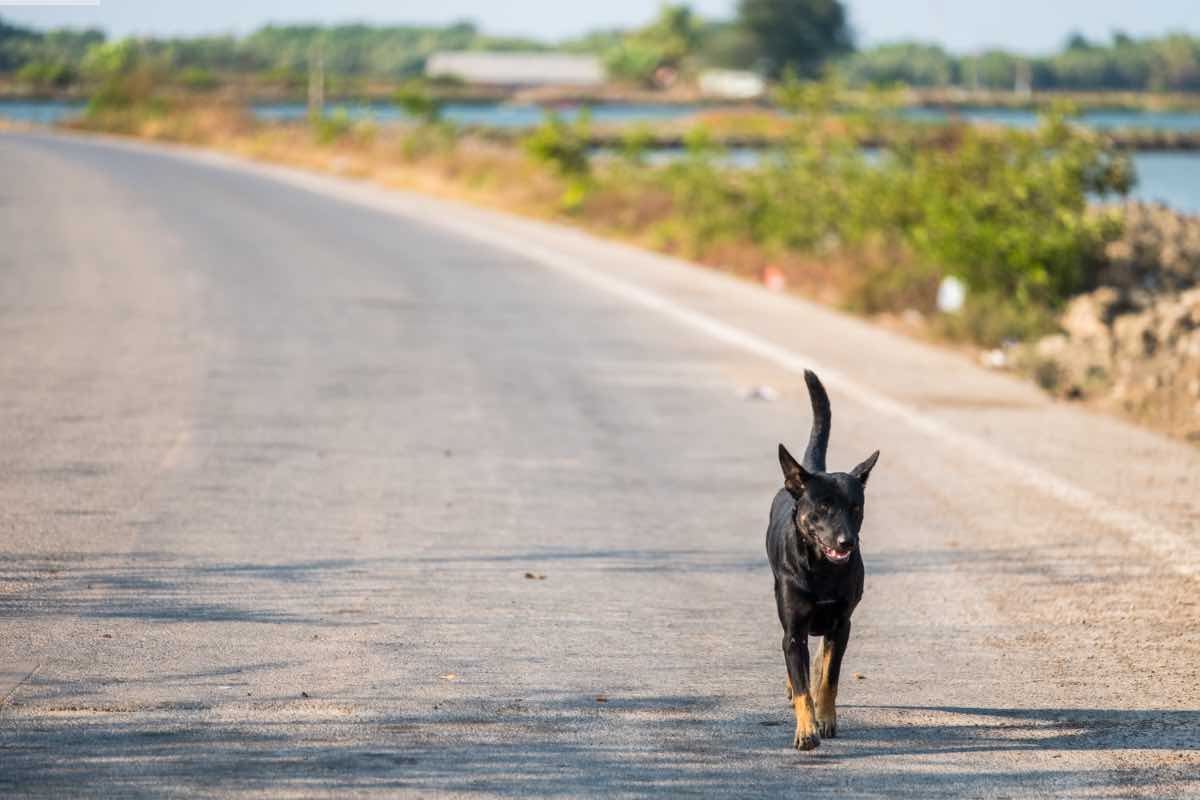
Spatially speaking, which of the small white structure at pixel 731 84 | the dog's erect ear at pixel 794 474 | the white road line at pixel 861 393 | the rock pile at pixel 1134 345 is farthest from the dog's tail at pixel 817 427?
the small white structure at pixel 731 84

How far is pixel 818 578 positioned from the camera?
5.34 meters

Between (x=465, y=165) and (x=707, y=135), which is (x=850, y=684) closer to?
(x=707, y=135)

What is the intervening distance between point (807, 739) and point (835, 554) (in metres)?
0.62

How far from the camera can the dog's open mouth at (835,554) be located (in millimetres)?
5117

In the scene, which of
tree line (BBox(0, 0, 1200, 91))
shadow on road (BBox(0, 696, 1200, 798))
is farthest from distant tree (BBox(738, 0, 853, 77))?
shadow on road (BBox(0, 696, 1200, 798))

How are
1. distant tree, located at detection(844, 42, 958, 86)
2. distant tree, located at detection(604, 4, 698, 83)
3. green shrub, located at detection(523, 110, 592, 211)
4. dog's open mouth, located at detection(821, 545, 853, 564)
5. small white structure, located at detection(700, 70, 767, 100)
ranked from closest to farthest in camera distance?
dog's open mouth, located at detection(821, 545, 853, 564), green shrub, located at detection(523, 110, 592, 211), distant tree, located at detection(844, 42, 958, 86), small white structure, located at detection(700, 70, 767, 100), distant tree, located at detection(604, 4, 698, 83)

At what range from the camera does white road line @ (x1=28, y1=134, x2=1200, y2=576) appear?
8.63 meters

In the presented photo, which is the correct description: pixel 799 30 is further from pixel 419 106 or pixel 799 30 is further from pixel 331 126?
pixel 419 106

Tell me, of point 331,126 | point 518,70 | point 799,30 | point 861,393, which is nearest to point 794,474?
point 861,393

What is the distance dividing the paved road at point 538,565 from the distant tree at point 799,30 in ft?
355

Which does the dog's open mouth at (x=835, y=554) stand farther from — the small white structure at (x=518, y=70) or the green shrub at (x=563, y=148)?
the small white structure at (x=518, y=70)

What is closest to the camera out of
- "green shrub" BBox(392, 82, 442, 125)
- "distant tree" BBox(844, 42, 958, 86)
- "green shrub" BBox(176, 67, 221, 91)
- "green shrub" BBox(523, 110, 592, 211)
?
"green shrub" BBox(523, 110, 592, 211)

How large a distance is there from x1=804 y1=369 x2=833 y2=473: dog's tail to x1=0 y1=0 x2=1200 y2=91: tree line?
74372 millimetres

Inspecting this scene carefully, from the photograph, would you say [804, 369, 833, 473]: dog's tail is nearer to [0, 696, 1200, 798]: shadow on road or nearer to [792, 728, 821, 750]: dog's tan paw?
[0, 696, 1200, 798]: shadow on road
